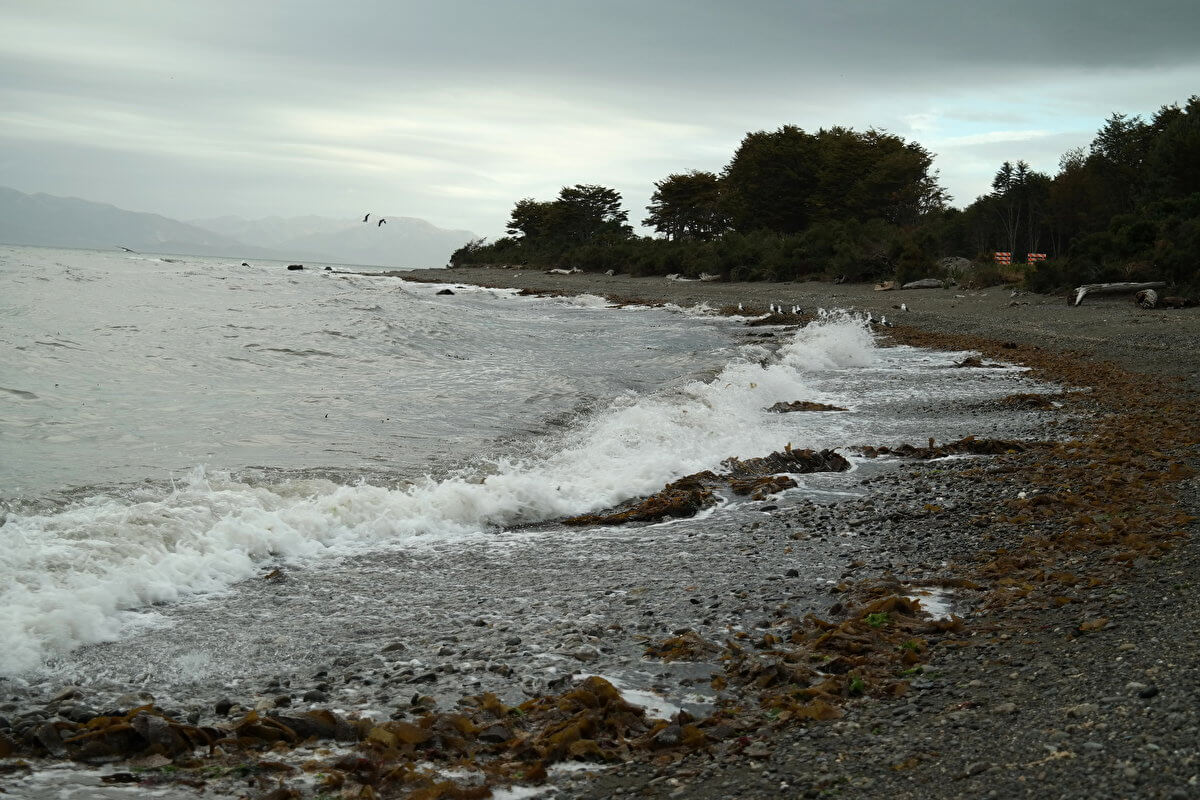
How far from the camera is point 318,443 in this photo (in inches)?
365

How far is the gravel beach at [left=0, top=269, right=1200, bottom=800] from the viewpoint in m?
2.78

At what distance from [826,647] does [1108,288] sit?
69.6ft

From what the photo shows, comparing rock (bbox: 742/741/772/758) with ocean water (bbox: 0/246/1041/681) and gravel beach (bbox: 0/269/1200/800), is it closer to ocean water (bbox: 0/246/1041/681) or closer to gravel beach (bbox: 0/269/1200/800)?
gravel beach (bbox: 0/269/1200/800)

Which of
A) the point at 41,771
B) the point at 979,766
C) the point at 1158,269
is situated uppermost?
the point at 1158,269

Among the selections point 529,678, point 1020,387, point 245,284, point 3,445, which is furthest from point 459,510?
point 245,284

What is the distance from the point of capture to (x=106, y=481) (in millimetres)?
7270

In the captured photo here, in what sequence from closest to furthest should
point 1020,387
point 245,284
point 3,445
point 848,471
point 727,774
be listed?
point 727,774 < point 848,471 < point 3,445 < point 1020,387 < point 245,284

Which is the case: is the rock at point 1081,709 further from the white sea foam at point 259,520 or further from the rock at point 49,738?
the white sea foam at point 259,520

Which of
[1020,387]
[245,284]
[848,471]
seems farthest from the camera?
[245,284]

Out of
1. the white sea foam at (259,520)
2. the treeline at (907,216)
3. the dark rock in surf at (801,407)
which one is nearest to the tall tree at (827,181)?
the treeline at (907,216)

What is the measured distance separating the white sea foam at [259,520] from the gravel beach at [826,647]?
0.43 meters

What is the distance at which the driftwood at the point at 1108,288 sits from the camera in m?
21.0

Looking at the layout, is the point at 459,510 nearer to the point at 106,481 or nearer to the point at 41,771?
the point at 106,481

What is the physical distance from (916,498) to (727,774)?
13.9 ft
